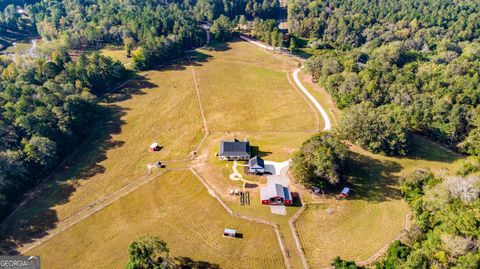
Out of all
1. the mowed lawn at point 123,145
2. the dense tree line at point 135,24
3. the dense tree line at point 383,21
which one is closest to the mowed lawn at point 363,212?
the mowed lawn at point 123,145

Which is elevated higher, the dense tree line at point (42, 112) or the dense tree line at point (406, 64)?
the dense tree line at point (406, 64)

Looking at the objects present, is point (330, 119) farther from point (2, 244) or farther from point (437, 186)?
point (2, 244)

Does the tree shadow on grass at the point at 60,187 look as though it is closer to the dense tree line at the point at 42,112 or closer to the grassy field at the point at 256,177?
the dense tree line at the point at 42,112

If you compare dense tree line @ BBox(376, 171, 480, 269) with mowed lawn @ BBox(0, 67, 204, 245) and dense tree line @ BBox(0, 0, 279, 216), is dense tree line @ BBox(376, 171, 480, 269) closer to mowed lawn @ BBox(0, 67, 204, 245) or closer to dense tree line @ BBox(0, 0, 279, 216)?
mowed lawn @ BBox(0, 67, 204, 245)

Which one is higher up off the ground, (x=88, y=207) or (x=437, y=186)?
(x=437, y=186)

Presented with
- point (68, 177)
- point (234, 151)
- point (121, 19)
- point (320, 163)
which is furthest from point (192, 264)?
point (121, 19)

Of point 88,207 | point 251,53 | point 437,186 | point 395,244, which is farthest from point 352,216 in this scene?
point 251,53
